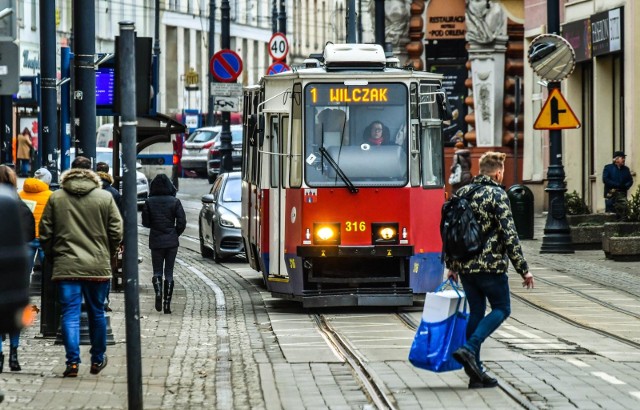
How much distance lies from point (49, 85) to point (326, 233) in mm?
6766

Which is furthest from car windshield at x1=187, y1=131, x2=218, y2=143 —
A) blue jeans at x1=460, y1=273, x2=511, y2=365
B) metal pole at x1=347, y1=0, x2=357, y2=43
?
blue jeans at x1=460, y1=273, x2=511, y2=365

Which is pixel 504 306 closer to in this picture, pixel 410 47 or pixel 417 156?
pixel 417 156

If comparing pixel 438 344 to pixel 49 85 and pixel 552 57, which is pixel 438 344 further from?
pixel 552 57

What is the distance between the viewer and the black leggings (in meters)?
19.9

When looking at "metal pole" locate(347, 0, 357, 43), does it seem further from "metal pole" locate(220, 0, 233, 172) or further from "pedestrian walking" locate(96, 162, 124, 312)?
"pedestrian walking" locate(96, 162, 124, 312)

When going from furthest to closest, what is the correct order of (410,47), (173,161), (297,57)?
1. (297,57)
2. (173,161)
3. (410,47)

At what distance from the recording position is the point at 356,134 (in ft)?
63.7

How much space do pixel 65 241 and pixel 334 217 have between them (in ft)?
21.0

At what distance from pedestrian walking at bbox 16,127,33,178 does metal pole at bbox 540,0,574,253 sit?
31153 mm

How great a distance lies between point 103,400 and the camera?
11.9 meters

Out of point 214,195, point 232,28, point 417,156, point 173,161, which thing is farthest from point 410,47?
point 232,28

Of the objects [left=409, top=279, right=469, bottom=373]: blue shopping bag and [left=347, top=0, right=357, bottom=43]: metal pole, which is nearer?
[left=409, top=279, right=469, bottom=373]: blue shopping bag

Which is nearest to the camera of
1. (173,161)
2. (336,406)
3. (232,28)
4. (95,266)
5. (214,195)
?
(336,406)

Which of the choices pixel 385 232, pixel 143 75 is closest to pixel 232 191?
pixel 385 232
